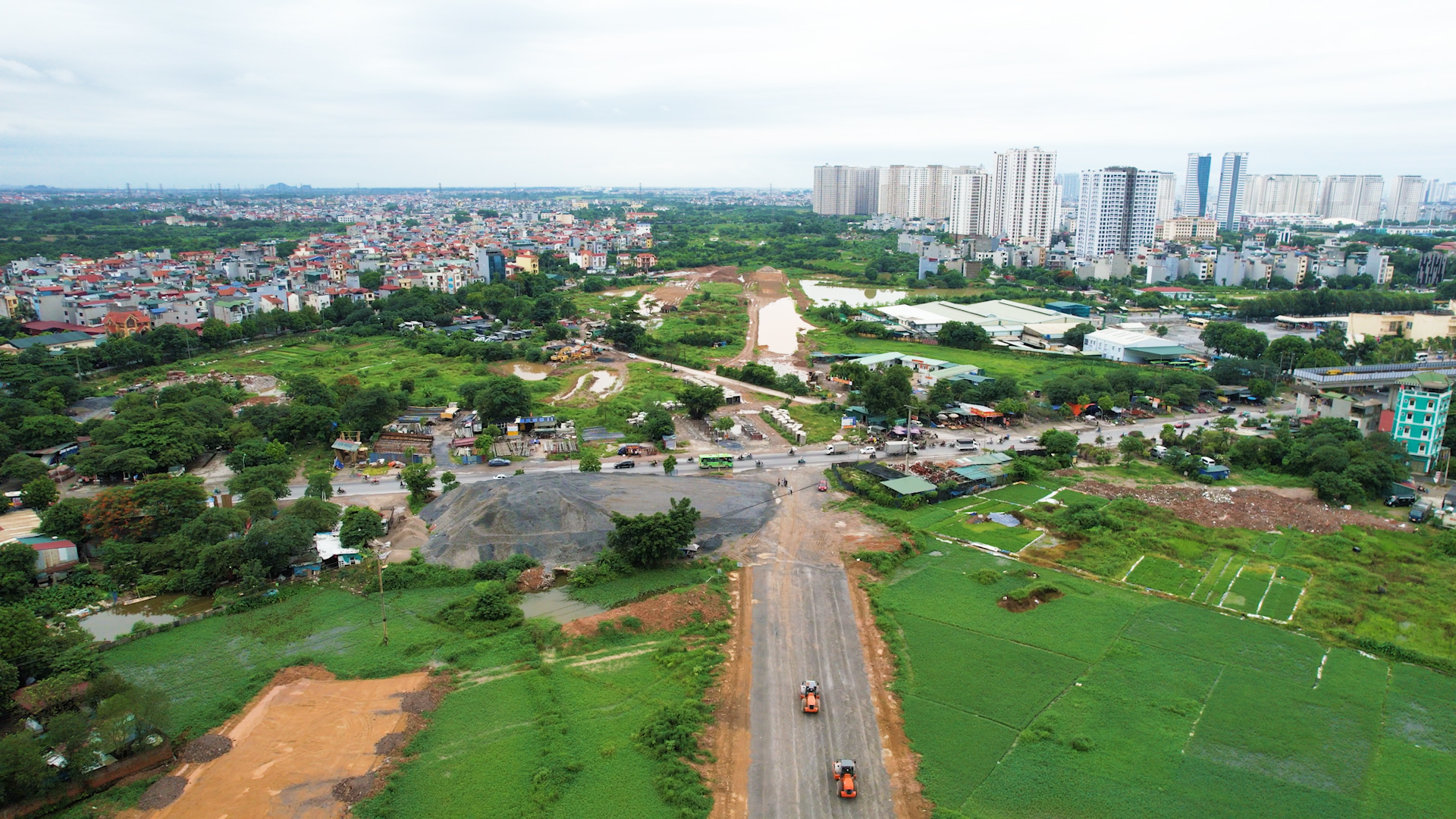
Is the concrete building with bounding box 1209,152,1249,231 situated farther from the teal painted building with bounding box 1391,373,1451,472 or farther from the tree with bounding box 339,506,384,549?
the tree with bounding box 339,506,384,549

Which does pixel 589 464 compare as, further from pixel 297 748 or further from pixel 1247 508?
pixel 1247 508

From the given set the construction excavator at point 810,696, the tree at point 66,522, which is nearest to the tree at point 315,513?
the tree at point 66,522

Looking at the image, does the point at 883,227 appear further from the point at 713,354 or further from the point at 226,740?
the point at 226,740

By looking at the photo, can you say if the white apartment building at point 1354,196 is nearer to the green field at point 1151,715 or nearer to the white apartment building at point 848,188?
the white apartment building at point 848,188

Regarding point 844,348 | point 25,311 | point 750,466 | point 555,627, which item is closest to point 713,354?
point 844,348

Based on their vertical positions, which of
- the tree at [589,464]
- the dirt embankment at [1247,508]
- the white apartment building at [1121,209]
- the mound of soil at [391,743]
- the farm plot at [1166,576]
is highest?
the white apartment building at [1121,209]

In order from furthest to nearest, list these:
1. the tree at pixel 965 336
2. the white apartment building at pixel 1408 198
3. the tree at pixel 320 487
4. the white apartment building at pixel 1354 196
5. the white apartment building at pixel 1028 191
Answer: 1. the white apartment building at pixel 1408 198
2. the white apartment building at pixel 1354 196
3. the white apartment building at pixel 1028 191
4. the tree at pixel 965 336
5. the tree at pixel 320 487
